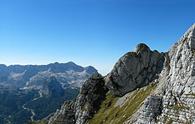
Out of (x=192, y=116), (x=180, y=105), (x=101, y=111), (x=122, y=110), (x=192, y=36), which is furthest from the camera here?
(x=101, y=111)

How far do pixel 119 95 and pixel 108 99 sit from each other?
22.9 ft

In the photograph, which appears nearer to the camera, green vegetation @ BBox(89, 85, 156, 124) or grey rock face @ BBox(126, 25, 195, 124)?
grey rock face @ BBox(126, 25, 195, 124)

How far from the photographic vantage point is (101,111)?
626 ft

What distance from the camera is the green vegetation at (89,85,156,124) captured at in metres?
153

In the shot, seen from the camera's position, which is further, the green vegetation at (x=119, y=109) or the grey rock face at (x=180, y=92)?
the green vegetation at (x=119, y=109)

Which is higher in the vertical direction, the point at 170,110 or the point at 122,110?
the point at 122,110

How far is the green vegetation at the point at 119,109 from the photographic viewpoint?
152750mm

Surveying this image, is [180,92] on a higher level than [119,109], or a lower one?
lower

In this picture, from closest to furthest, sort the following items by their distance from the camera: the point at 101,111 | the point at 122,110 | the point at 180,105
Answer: the point at 180,105 < the point at 122,110 < the point at 101,111

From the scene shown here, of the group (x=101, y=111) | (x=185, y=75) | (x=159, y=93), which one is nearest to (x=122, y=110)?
(x=101, y=111)

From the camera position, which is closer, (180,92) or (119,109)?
(180,92)

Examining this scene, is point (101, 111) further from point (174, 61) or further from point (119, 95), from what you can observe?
point (174, 61)

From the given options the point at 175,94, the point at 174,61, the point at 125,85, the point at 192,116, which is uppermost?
the point at 125,85

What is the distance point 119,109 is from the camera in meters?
174
